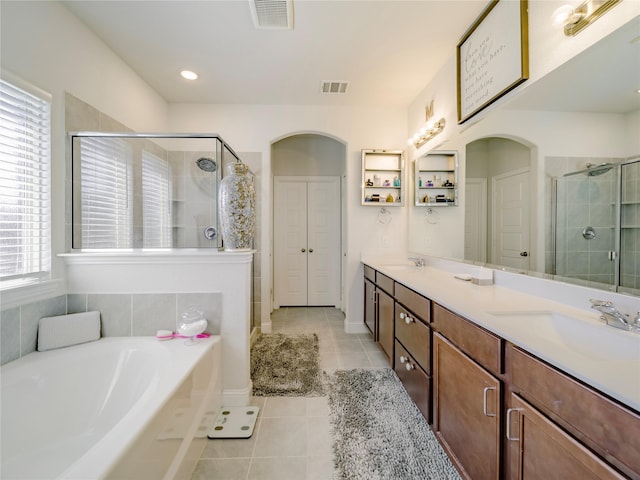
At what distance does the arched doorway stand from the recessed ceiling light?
1.50 m

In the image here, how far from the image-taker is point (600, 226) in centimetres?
106

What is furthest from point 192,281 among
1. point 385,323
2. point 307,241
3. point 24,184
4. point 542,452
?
point 307,241

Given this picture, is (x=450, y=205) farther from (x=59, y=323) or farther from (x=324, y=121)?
(x=59, y=323)

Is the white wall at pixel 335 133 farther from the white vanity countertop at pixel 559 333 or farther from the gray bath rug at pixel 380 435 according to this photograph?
the white vanity countertop at pixel 559 333

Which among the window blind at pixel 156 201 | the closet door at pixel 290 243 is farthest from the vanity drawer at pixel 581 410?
the closet door at pixel 290 243

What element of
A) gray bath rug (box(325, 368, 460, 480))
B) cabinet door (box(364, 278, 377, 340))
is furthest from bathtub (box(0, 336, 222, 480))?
cabinet door (box(364, 278, 377, 340))

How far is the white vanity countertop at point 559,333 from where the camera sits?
629mm

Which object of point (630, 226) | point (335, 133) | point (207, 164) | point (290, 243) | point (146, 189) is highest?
point (335, 133)

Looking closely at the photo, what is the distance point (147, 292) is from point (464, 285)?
206 centimetres

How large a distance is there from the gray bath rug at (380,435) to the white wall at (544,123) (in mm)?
1196

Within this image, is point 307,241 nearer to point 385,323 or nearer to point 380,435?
point 385,323

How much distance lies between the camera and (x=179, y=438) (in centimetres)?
116

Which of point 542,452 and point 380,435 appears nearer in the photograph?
point 542,452

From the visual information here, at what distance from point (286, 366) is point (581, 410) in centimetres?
195
